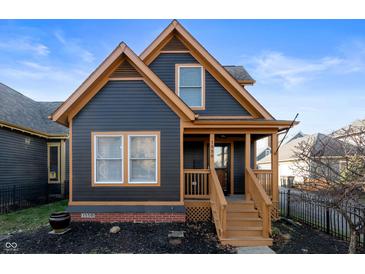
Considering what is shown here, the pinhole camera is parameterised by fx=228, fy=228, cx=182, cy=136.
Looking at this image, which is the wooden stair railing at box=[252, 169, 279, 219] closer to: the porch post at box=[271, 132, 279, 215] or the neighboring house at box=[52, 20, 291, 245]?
the porch post at box=[271, 132, 279, 215]

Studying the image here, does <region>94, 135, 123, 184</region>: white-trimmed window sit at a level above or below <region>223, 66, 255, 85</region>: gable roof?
below

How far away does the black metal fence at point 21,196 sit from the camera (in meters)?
10.7

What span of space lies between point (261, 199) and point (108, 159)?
208 inches

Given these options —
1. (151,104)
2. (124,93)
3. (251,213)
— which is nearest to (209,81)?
(151,104)

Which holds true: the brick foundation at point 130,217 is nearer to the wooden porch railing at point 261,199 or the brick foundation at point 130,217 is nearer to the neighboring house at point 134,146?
the neighboring house at point 134,146

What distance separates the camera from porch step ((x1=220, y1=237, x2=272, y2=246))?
6.22 m

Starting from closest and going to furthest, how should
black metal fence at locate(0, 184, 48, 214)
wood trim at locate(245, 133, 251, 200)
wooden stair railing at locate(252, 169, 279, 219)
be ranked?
wood trim at locate(245, 133, 251, 200), wooden stair railing at locate(252, 169, 279, 219), black metal fence at locate(0, 184, 48, 214)

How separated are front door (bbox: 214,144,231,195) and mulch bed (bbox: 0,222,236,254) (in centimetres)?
314

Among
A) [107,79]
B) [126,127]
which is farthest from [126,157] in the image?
[107,79]

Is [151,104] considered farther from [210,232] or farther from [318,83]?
[318,83]

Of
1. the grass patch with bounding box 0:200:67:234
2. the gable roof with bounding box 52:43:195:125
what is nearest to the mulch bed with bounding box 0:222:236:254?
the grass patch with bounding box 0:200:67:234

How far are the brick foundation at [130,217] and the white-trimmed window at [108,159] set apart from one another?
115 centimetres

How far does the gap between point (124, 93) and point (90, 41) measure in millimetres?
6628

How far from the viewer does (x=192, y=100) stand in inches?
381
